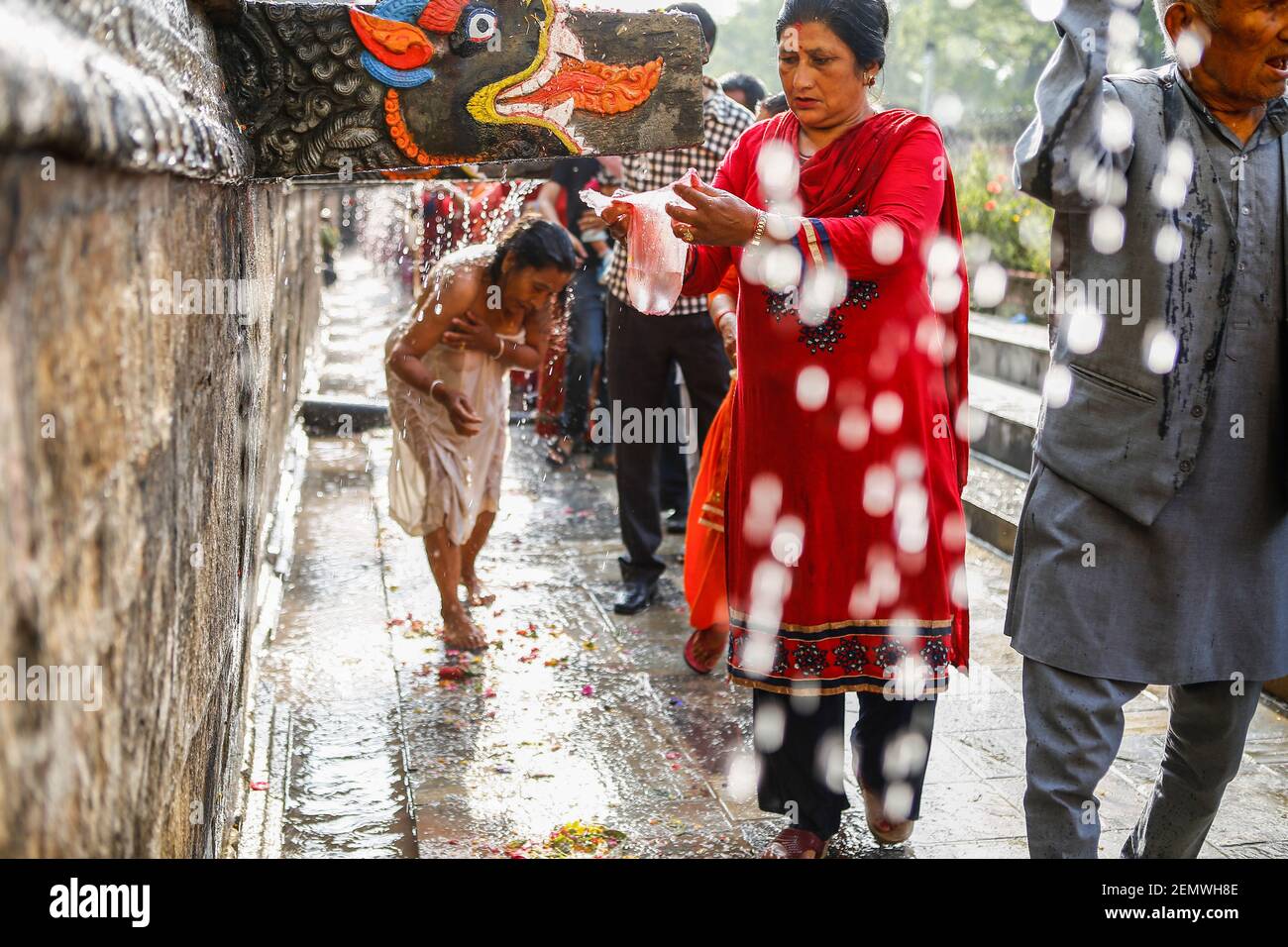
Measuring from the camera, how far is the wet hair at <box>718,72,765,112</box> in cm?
643

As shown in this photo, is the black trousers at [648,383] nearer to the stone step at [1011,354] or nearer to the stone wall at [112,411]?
the stone wall at [112,411]

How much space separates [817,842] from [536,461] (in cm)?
512

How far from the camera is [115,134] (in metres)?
1.22

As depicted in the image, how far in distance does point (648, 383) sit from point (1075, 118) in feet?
10.3

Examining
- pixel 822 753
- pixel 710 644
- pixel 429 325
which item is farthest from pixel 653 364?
pixel 822 753

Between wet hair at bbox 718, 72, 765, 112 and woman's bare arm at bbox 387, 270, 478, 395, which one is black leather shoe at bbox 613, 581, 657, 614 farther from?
wet hair at bbox 718, 72, 765, 112

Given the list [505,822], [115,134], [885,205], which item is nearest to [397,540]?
[505,822]

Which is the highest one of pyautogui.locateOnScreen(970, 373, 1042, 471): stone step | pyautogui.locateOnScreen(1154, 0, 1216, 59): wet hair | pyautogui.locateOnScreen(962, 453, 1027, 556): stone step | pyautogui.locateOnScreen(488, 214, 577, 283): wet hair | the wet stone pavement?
pyautogui.locateOnScreen(1154, 0, 1216, 59): wet hair

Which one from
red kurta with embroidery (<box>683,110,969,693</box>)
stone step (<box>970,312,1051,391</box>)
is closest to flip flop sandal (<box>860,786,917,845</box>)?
red kurta with embroidery (<box>683,110,969,693</box>)

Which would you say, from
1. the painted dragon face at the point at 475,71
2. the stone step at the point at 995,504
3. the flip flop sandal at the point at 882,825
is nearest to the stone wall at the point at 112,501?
the painted dragon face at the point at 475,71

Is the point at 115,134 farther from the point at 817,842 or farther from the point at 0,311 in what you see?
the point at 817,842

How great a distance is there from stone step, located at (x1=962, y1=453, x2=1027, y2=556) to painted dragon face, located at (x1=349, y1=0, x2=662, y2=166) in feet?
11.1

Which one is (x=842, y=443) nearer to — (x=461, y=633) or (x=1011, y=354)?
(x=461, y=633)

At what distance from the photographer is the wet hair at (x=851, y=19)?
2.85m
